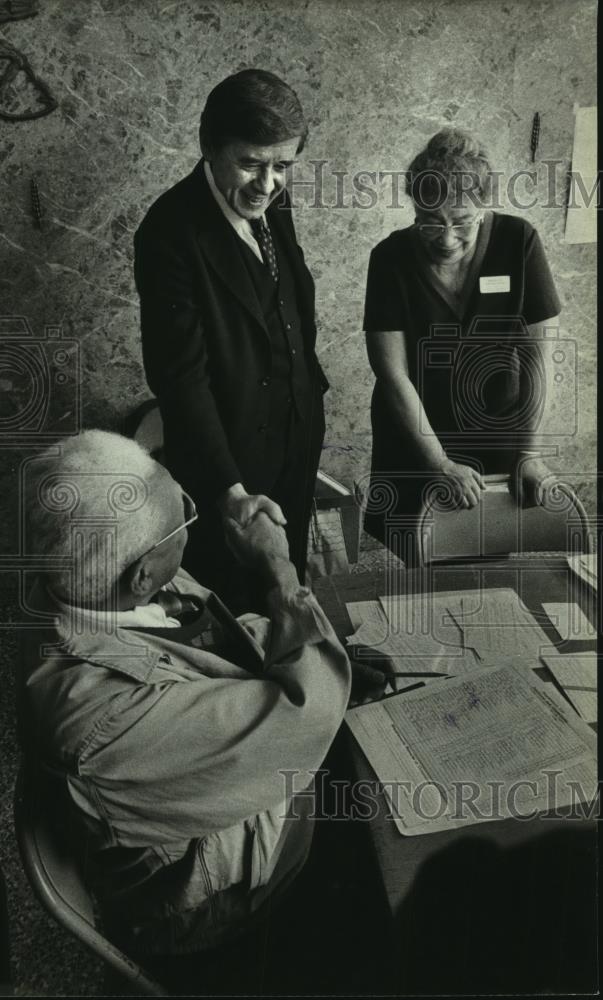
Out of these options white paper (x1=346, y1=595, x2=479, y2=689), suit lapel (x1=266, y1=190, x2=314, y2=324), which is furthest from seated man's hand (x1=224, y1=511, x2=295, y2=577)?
suit lapel (x1=266, y1=190, x2=314, y2=324)

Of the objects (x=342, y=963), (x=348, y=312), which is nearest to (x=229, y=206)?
(x=348, y=312)

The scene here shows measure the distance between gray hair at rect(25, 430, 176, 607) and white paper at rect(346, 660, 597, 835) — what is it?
0.60m

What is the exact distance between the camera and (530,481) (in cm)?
187

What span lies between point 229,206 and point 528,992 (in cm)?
173

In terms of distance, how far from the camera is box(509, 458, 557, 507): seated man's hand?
1864 mm

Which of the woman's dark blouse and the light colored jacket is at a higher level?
the woman's dark blouse

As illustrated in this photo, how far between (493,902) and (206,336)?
4.23ft

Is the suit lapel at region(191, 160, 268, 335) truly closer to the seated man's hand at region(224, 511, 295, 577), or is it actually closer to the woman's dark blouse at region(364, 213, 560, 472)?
the woman's dark blouse at region(364, 213, 560, 472)

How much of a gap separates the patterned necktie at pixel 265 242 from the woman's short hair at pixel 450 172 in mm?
303

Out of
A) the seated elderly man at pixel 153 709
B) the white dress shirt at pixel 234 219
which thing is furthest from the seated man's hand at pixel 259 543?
the white dress shirt at pixel 234 219

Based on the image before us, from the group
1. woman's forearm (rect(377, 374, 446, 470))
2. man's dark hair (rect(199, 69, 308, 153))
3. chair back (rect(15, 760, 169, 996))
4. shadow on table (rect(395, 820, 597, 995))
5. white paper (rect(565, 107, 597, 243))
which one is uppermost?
man's dark hair (rect(199, 69, 308, 153))

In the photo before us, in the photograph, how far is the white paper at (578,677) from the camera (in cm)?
179

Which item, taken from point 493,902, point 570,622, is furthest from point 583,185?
point 493,902

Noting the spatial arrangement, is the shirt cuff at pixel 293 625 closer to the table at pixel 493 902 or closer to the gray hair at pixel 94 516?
the table at pixel 493 902
